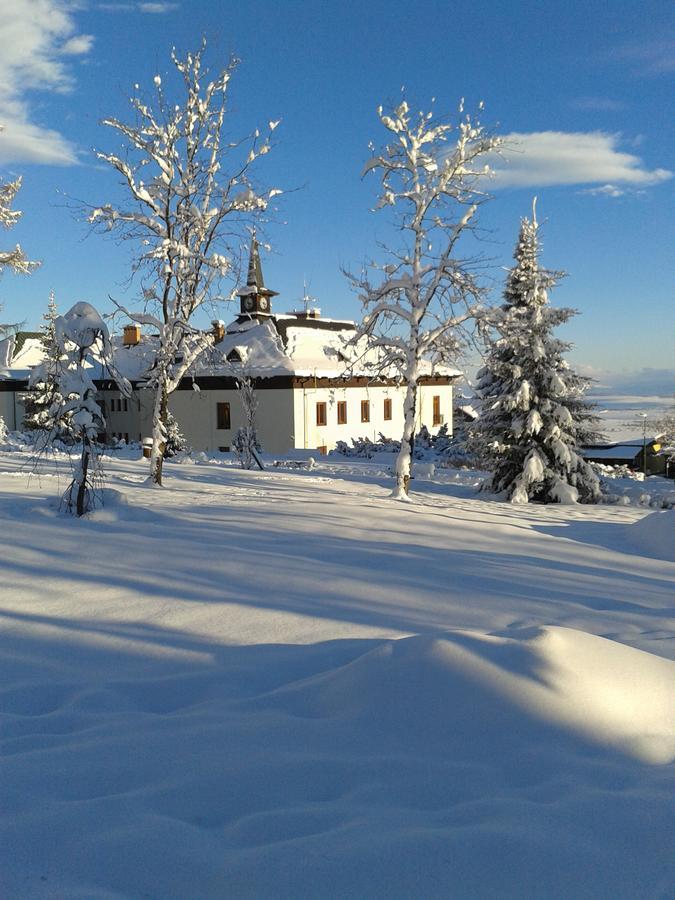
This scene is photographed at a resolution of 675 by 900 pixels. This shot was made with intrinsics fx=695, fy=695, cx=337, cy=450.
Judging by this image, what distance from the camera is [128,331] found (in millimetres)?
43812

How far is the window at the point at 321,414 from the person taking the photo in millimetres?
37406

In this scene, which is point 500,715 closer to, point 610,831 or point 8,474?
point 610,831

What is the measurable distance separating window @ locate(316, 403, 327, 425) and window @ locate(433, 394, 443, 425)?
33.2 ft

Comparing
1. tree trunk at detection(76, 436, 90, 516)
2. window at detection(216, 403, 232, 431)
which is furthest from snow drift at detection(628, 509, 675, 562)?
window at detection(216, 403, 232, 431)

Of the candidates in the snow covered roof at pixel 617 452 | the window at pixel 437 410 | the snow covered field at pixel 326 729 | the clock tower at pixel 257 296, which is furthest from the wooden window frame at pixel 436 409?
the snow covered field at pixel 326 729

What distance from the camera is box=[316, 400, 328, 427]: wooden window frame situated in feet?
123

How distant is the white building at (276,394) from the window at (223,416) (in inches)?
2.1

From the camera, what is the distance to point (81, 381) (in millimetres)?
9586

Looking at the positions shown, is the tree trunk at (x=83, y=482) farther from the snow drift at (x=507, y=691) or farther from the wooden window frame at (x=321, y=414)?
the wooden window frame at (x=321, y=414)

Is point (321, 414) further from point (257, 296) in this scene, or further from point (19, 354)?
point (19, 354)

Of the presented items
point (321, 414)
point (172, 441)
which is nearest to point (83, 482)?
point (172, 441)

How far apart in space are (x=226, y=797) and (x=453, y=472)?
25.0 metres

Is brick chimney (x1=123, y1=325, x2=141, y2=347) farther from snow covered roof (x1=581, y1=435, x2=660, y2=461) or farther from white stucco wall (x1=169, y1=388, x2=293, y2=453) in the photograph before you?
snow covered roof (x1=581, y1=435, x2=660, y2=461)

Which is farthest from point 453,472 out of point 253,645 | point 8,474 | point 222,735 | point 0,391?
point 0,391
